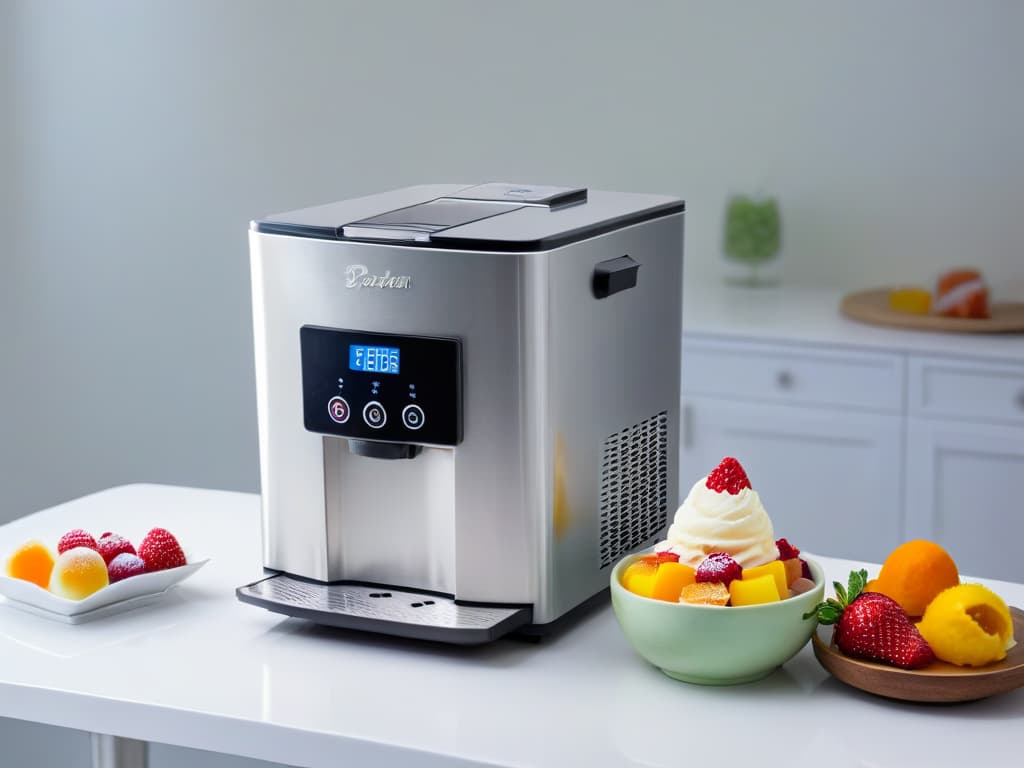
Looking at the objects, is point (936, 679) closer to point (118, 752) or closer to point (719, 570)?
point (719, 570)

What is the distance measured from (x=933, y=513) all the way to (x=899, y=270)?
697 millimetres

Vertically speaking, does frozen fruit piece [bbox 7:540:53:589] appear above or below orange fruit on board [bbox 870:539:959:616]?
below

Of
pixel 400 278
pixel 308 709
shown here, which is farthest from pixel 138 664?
pixel 400 278

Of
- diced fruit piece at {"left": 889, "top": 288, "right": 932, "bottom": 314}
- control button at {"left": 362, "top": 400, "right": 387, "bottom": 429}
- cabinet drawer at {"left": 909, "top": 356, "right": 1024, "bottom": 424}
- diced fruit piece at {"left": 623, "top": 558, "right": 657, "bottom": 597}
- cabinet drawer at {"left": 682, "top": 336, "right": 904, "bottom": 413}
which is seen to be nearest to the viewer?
diced fruit piece at {"left": 623, "top": 558, "right": 657, "bottom": 597}

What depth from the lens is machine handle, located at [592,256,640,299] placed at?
4.15 ft

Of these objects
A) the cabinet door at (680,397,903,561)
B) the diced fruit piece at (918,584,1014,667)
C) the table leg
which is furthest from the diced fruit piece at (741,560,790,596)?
the cabinet door at (680,397,903,561)

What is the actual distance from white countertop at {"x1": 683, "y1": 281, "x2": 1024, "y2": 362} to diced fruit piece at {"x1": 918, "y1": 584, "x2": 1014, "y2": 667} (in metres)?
1.48

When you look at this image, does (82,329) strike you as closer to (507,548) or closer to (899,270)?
(899,270)

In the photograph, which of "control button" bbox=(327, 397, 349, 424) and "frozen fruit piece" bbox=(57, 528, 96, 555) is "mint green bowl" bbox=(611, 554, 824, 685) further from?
"frozen fruit piece" bbox=(57, 528, 96, 555)

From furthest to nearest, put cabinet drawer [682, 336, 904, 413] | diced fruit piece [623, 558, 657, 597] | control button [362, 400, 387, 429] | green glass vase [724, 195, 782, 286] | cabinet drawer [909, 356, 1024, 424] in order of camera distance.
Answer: green glass vase [724, 195, 782, 286]
cabinet drawer [682, 336, 904, 413]
cabinet drawer [909, 356, 1024, 424]
control button [362, 400, 387, 429]
diced fruit piece [623, 558, 657, 597]

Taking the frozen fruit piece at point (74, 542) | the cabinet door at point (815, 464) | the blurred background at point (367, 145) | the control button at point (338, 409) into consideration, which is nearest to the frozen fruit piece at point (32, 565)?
the frozen fruit piece at point (74, 542)

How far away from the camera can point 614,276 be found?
1280 mm

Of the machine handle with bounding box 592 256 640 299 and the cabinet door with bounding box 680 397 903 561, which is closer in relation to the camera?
the machine handle with bounding box 592 256 640 299

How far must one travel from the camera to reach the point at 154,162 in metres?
3.69
